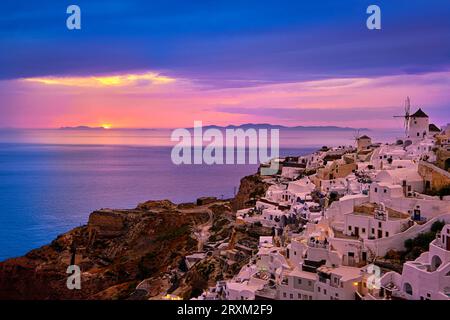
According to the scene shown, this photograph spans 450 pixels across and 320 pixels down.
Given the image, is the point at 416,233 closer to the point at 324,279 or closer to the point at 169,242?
the point at 324,279

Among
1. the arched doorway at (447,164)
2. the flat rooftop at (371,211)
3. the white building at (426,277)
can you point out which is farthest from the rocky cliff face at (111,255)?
the white building at (426,277)

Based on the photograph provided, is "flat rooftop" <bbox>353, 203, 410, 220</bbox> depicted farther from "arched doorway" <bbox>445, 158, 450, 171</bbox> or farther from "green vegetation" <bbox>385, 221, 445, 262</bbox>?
"arched doorway" <bbox>445, 158, 450, 171</bbox>

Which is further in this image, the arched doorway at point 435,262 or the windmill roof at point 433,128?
the windmill roof at point 433,128

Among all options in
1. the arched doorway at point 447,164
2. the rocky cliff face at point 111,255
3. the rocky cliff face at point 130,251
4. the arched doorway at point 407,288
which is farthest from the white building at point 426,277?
the rocky cliff face at point 111,255

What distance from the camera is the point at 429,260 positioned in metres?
15.7

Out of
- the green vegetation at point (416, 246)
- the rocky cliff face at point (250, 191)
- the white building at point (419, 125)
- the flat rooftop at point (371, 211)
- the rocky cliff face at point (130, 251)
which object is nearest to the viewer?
the green vegetation at point (416, 246)

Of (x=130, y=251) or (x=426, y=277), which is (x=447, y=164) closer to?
(x=426, y=277)

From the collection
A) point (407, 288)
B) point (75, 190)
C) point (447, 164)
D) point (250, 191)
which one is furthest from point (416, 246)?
point (75, 190)

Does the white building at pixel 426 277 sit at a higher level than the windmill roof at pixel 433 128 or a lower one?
lower

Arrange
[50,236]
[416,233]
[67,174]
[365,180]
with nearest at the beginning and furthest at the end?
[416,233]
[365,180]
[50,236]
[67,174]

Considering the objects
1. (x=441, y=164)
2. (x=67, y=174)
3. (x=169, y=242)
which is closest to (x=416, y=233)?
(x=441, y=164)

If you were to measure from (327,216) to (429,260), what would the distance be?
589cm

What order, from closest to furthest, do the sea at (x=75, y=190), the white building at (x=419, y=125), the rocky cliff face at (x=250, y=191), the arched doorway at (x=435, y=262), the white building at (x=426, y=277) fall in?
the white building at (x=426, y=277), the arched doorway at (x=435, y=262), the white building at (x=419, y=125), the rocky cliff face at (x=250, y=191), the sea at (x=75, y=190)

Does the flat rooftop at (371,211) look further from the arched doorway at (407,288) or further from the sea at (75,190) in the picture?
the sea at (75,190)
